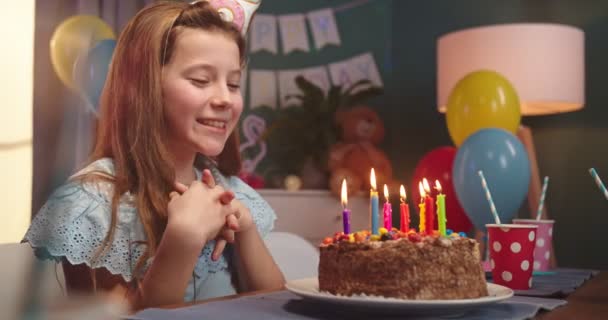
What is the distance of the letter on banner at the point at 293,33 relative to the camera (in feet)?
13.0

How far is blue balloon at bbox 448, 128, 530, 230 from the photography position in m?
2.13

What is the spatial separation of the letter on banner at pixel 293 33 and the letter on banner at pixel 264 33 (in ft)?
0.19

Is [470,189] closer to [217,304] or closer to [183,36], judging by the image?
[183,36]

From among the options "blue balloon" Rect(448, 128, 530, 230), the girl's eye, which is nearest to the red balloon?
"blue balloon" Rect(448, 128, 530, 230)

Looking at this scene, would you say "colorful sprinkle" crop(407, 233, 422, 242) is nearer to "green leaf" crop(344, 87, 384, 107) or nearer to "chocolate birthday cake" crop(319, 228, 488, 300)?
"chocolate birthday cake" crop(319, 228, 488, 300)

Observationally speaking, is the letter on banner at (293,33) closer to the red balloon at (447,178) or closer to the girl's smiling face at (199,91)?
the red balloon at (447,178)

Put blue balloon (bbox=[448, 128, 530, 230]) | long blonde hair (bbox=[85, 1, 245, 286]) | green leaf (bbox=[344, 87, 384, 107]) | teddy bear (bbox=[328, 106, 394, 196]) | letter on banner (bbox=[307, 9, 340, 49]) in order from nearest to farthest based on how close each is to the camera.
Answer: long blonde hair (bbox=[85, 1, 245, 286]), blue balloon (bbox=[448, 128, 530, 230]), teddy bear (bbox=[328, 106, 394, 196]), green leaf (bbox=[344, 87, 384, 107]), letter on banner (bbox=[307, 9, 340, 49])

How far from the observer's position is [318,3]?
13.3 feet

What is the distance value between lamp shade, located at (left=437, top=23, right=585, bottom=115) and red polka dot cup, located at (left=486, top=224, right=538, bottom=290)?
183 cm

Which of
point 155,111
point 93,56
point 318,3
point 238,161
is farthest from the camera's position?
point 318,3

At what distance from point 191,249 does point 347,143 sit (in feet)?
9.14

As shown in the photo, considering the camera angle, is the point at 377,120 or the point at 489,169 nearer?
the point at 489,169

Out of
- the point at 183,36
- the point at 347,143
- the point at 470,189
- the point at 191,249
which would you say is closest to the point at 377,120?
the point at 347,143

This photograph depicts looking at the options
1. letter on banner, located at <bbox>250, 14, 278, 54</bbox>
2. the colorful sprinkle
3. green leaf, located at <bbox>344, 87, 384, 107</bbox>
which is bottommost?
the colorful sprinkle
